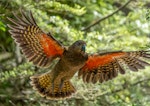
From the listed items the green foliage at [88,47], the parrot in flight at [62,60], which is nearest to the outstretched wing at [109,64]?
the parrot in flight at [62,60]

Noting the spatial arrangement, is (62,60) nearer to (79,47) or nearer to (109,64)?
(79,47)

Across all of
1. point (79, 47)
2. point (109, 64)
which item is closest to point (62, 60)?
point (79, 47)

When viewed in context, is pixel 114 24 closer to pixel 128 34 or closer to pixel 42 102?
pixel 128 34

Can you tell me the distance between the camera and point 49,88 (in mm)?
3217

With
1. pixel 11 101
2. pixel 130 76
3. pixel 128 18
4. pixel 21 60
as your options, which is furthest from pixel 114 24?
pixel 11 101

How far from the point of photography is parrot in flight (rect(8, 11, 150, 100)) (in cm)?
289

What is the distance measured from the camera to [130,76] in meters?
3.68

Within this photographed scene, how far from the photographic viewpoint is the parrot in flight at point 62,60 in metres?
2.89

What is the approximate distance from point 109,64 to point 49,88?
17.1 inches

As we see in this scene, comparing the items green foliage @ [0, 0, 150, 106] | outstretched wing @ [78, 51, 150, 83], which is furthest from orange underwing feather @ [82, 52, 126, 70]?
green foliage @ [0, 0, 150, 106]

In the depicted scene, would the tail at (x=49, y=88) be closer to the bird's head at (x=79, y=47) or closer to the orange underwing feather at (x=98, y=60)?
the orange underwing feather at (x=98, y=60)

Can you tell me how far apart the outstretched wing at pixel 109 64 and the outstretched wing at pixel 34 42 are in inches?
10.0

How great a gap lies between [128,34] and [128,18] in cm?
23

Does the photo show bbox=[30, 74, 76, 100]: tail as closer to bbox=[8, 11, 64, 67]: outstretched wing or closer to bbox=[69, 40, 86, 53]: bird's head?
bbox=[8, 11, 64, 67]: outstretched wing
